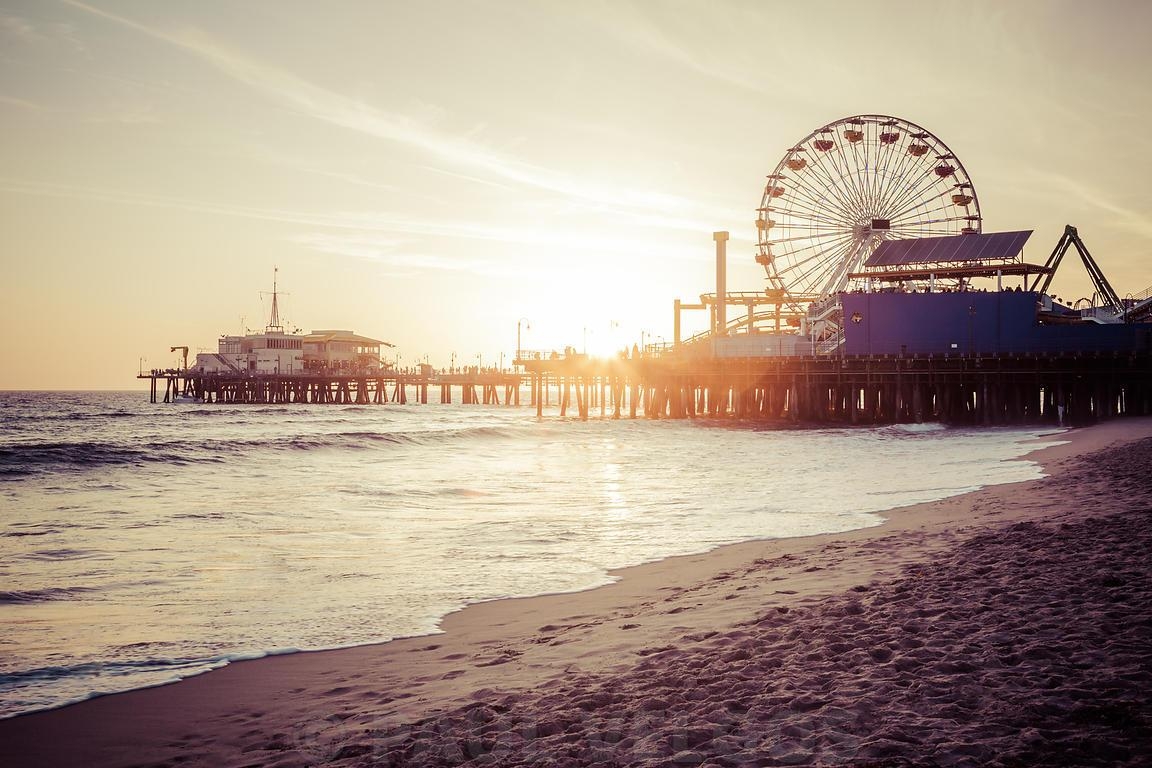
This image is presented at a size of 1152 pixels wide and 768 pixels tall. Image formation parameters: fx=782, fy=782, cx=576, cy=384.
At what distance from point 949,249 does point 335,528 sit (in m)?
49.4

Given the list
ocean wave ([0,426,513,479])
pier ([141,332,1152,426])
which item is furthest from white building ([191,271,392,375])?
ocean wave ([0,426,513,479])

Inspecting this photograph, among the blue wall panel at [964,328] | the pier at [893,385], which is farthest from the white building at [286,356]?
the blue wall panel at [964,328]

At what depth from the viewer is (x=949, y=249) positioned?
171ft

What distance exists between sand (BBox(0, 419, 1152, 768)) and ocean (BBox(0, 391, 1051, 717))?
0.87 meters

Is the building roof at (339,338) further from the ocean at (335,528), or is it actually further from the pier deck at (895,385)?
the ocean at (335,528)

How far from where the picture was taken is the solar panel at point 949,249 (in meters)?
50.4

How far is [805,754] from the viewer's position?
3703 millimetres

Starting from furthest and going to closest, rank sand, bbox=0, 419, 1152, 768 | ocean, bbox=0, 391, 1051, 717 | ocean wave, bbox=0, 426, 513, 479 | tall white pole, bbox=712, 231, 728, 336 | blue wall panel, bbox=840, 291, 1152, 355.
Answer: tall white pole, bbox=712, 231, 728, 336
blue wall panel, bbox=840, 291, 1152, 355
ocean wave, bbox=0, 426, 513, 479
ocean, bbox=0, 391, 1051, 717
sand, bbox=0, 419, 1152, 768

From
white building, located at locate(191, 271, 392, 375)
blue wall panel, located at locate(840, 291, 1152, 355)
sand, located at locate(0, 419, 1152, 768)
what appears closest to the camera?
sand, located at locate(0, 419, 1152, 768)

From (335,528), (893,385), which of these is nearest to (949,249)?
(893,385)

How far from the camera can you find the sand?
12.5 ft

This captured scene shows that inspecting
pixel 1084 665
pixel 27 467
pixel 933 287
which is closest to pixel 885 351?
pixel 933 287

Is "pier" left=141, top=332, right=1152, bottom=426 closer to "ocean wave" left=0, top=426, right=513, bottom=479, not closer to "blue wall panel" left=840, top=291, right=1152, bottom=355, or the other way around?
"blue wall panel" left=840, top=291, right=1152, bottom=355

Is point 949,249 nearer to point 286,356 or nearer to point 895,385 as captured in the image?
point 895,385
